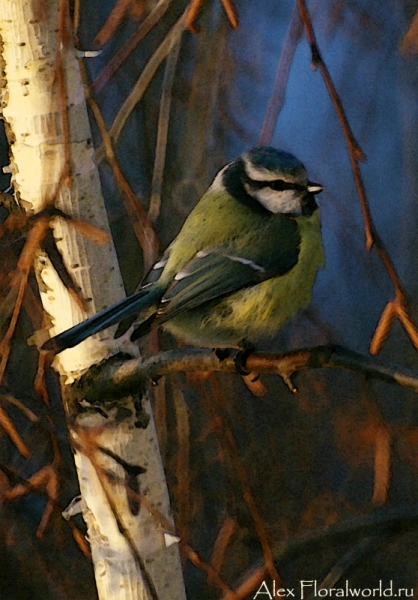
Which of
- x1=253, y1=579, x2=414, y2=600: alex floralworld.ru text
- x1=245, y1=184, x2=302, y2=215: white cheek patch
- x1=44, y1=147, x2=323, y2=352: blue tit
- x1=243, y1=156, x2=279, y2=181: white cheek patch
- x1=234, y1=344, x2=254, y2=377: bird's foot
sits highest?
x1=243, y1=156, x2=279, y2=181: white cheek patch

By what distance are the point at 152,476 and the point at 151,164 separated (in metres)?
0.71

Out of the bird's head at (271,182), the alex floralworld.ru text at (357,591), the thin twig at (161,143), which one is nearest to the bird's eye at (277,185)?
the bird's head at (271,182)

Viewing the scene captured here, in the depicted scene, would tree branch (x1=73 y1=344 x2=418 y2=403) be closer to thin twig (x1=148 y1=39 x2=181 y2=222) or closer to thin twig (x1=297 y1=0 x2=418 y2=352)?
thin twig (x1=297 y1=0 x2=418 y2=352)

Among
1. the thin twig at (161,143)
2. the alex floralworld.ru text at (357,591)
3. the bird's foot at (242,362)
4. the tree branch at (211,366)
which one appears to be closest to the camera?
the tree branch at (211,366)

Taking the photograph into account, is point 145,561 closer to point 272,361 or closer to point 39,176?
point 272,361

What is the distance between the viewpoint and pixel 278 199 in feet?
2.37

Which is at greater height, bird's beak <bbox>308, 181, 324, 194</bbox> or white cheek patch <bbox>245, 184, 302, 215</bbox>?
bird's beak <bbox>308, 181, 324, 194</bbox>

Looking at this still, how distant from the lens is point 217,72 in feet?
3.44

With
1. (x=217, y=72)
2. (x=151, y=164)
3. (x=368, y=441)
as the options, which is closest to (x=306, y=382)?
(x=368, y=441)

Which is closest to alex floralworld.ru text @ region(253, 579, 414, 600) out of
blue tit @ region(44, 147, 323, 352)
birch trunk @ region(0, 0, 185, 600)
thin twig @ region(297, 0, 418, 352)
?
birch trunk @ region(0, 0, 185, 600)

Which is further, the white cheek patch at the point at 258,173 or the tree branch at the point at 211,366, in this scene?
the white cheek patch at the point at 258,173

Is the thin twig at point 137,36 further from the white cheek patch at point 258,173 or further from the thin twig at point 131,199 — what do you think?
the white cheek patch at point 258,173

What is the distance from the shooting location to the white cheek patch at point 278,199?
0.71 m

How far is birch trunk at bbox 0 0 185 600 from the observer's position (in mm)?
643
